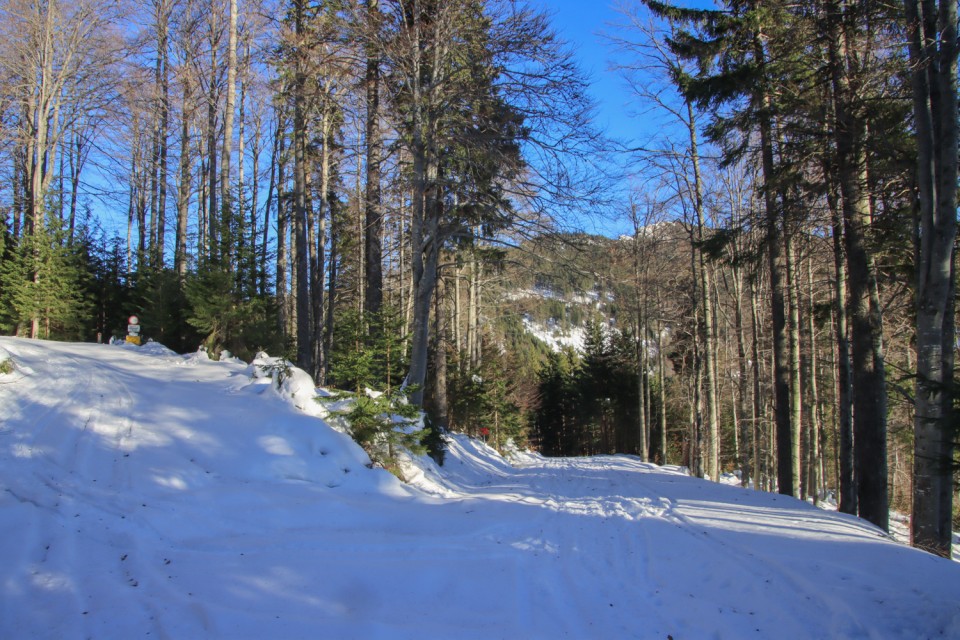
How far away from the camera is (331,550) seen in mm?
4559

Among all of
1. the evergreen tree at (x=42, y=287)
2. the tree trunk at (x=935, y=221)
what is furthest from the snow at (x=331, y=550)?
the evergreen tree at (x=42, y=287)

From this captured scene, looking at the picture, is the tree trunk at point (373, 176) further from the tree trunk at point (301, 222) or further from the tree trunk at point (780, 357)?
the tree trunk at point (780, 357)

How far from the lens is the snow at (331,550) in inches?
137

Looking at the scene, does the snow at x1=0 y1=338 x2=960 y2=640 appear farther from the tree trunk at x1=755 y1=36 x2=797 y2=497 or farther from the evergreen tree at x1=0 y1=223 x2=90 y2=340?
the evergreen tree at x1=0 y1=223 x2=90 y2=340

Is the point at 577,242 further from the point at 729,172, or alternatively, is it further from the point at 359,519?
the point at 729,172

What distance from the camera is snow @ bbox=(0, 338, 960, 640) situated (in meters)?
3.48

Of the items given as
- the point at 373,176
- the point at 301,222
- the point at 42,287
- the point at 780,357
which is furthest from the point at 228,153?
the point at 780,357

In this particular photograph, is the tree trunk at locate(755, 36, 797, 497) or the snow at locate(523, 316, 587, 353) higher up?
the snow at locate(523, 316, 587, 353)

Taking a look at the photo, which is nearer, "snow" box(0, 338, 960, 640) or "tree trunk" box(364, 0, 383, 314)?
"snow" box(0, 338, 960, 640)

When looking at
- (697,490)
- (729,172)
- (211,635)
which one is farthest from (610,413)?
(211,635)

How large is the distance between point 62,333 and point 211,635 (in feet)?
55.2

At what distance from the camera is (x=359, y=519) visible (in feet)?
17.9

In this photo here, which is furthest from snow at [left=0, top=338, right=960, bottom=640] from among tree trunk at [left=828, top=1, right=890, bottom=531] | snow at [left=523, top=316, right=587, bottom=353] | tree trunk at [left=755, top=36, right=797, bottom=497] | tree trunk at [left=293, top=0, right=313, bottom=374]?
snow at [left=523, top=316, right=587, bottom=353]

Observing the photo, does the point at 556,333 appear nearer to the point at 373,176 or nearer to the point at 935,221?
the point at 373,176
